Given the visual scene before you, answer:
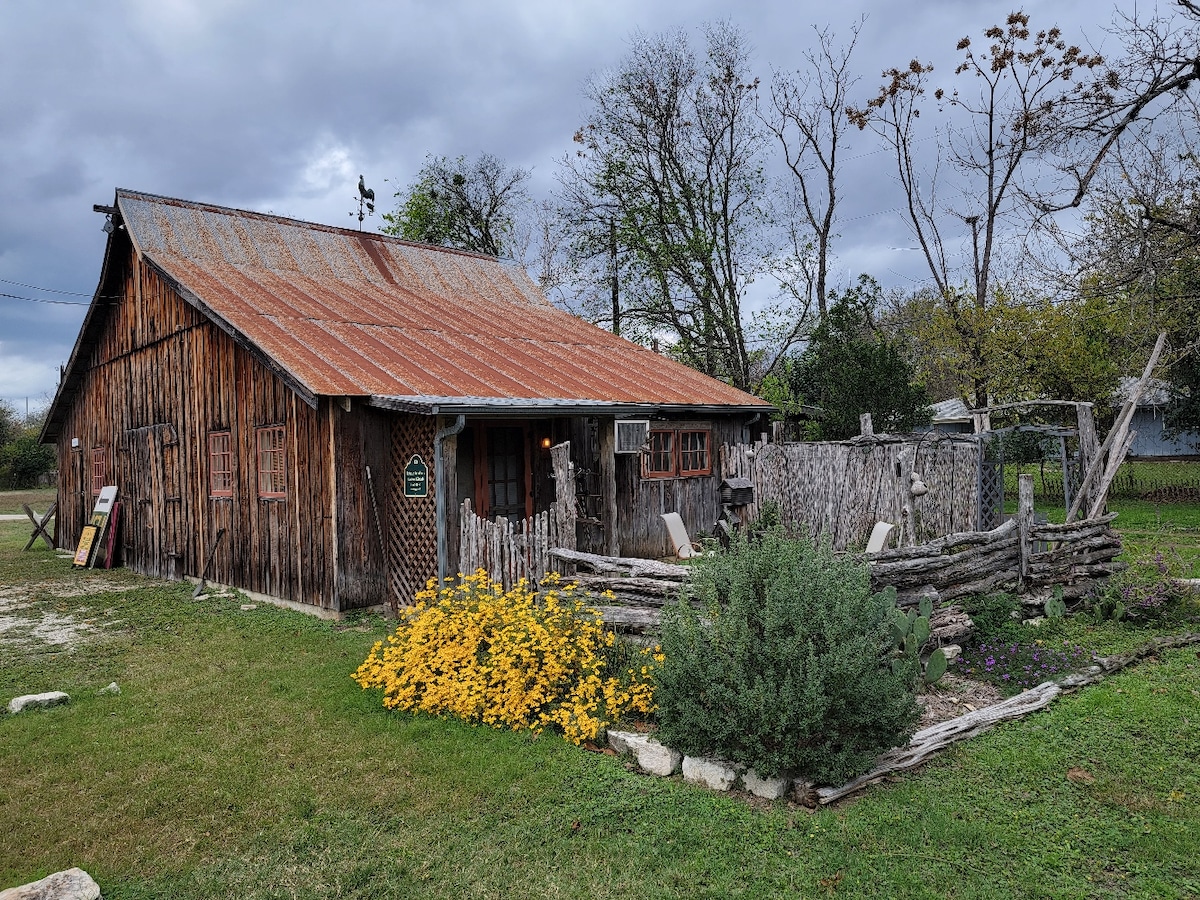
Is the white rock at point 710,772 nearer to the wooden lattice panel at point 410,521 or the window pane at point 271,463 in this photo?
the wooden lattice panel at point 410,521

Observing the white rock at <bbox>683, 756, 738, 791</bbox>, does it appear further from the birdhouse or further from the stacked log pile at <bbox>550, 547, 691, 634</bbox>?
the birdhouse

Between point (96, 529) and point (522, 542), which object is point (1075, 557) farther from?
point (96, 529)

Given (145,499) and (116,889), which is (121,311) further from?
(116,889)

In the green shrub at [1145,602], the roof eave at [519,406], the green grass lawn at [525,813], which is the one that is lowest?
the green grass lawn at [525,813]

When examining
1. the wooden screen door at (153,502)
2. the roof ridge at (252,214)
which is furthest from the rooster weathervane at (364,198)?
the wooden screen door at (153,502)

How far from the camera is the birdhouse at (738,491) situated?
44.8ft

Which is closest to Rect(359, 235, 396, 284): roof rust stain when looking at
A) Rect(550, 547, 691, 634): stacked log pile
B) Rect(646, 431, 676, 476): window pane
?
Rect(646, 431, 676, 476): window pane

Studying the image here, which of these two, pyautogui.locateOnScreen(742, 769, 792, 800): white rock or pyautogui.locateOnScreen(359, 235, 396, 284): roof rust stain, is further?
pyautogui.locateOnScreen(359, 235, 396, 284): roof rust stain

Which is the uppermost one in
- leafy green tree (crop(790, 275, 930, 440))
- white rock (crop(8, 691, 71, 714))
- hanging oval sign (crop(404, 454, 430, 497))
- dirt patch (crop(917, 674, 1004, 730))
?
leafy green tree (crop(790, 275, 930, 440))

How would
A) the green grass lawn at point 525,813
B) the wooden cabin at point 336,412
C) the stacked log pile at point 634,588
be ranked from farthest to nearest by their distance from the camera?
the wooden cabin at point 336,412, the stacked log pile at point 634,588, the green grass lawn at point 525,813

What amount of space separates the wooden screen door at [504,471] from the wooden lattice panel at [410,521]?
5.82 ft

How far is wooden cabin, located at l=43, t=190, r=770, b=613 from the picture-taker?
9164 millimetres

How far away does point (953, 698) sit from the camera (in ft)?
19.0

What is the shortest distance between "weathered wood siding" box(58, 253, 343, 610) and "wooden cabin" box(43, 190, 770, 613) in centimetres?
4
